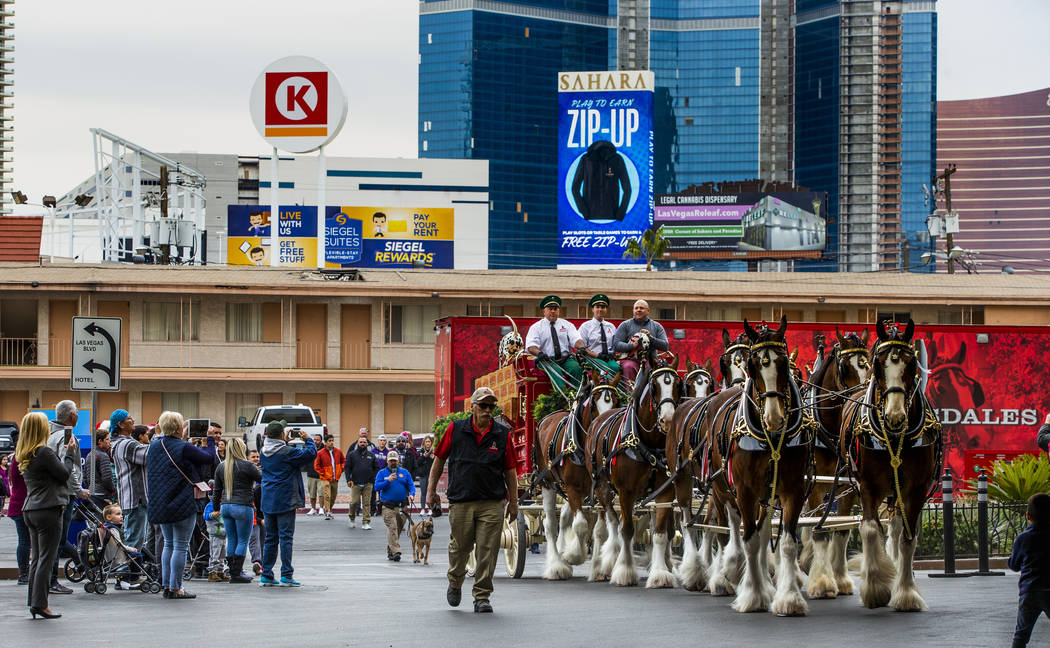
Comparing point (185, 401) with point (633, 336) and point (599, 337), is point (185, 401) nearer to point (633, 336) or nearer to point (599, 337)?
point (599, 337)

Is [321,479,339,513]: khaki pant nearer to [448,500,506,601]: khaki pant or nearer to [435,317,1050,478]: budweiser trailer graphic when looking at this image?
[435,317,1050,478]: budweiser trailer graphic

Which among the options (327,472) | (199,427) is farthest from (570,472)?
(327,472)

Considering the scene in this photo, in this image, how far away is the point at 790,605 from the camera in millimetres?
12555

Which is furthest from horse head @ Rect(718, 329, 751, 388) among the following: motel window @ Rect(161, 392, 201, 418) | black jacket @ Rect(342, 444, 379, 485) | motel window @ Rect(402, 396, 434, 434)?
motel window @ Rect(161, 392, 201, 418)

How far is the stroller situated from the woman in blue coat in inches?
35.8

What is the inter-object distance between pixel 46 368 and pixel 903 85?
166464 mm

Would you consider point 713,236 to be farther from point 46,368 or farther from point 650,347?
point 650,347

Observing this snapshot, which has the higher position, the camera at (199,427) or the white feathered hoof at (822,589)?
the camera at (199,427)

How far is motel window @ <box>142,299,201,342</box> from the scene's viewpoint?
50.3 metres

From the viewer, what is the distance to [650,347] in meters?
17.2

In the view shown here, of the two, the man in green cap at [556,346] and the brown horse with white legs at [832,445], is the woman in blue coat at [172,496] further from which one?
the brown horse with white legs at [832,445]

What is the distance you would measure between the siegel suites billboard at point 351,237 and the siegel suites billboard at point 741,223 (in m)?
18.2

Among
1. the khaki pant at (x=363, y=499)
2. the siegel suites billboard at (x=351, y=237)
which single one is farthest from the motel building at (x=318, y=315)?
the siegel suites billboard at (x=351, y=237)

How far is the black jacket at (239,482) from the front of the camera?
17.6 meters
